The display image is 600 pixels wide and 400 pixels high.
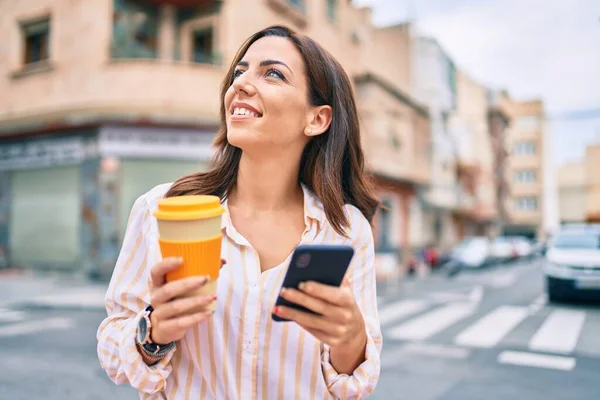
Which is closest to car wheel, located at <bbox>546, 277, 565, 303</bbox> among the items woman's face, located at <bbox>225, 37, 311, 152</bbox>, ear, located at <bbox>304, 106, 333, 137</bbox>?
ear, located at <bbox>304, 106, 333, 137</bbox>

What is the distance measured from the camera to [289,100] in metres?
1.44

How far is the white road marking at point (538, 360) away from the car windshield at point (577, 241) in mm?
5718

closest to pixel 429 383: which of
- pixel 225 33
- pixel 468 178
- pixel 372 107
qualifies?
pixel 225 33

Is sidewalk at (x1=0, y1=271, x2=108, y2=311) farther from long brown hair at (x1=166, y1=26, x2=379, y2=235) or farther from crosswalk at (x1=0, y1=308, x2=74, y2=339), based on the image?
long brown hair at (x1=166, y1=26, x2=379, y2=235)

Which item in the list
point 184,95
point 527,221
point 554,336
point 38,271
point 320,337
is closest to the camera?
point 320,337

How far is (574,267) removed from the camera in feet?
33.8

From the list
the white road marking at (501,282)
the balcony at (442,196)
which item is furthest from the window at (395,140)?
the white road marking at (501,282)

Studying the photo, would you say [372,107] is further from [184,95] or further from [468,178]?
[468,178]

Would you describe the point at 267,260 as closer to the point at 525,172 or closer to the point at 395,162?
the point at 395,162

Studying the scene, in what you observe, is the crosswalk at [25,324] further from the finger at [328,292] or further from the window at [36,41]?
the window at [36,41]

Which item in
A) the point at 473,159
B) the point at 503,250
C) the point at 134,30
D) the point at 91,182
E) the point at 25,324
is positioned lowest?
the point at 503,250

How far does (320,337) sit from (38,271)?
51.1 ft

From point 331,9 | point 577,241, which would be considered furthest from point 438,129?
point 577,241

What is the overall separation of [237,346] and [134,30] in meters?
14.3
